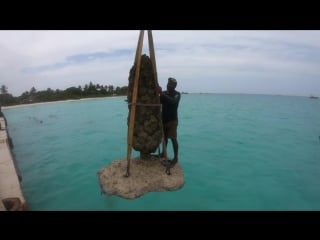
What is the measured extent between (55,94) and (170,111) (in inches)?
2774

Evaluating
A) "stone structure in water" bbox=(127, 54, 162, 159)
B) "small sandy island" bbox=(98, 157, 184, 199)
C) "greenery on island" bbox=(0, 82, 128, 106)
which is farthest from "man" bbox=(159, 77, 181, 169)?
"greenery on island" bbox=(0, 82, 128, 106)

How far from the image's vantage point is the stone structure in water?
18.3 feet

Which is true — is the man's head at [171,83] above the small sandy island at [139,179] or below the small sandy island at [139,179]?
above

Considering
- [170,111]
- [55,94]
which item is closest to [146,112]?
[170,111]

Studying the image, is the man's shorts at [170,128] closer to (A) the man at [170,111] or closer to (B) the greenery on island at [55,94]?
(A) the man at [170,111]

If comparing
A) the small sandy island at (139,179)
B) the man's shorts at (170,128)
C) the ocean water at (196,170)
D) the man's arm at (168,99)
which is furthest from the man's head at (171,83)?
the ocean water at (196,170)

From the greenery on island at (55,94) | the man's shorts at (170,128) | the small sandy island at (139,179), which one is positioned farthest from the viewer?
the greenery on island at (55,94)

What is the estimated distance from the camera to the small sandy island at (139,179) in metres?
5.29

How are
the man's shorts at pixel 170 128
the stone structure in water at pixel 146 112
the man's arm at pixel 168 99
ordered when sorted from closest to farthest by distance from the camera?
the man's arm at pixel 168 99
the stone structure in water at pixel 146 112
the man's shorts at pixel 170 128

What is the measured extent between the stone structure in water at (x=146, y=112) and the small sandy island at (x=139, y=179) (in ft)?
1.32

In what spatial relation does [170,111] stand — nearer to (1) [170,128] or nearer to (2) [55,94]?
(1) [170,128]

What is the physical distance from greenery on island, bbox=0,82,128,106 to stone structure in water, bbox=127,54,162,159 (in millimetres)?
62868

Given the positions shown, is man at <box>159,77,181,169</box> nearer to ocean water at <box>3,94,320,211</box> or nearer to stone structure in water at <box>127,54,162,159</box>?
stone structure in water at <box>127,54,162,159</box>
